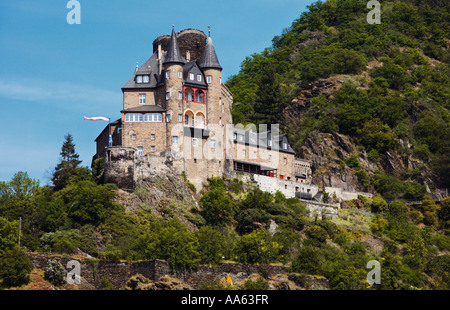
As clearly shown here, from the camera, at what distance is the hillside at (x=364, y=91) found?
107m

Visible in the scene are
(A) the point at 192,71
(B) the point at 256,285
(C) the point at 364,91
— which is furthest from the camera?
(C) the point at 364,91

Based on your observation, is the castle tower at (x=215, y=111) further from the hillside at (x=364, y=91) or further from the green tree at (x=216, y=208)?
the hillside at (x=364, y=91)

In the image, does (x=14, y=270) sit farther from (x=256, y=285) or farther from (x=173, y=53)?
(x=173, y=53)

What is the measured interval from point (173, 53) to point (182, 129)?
27.8 feet

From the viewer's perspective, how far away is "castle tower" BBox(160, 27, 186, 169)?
281ft

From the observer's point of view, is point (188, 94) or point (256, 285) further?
point (188, 94)

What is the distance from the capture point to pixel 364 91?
11862 centimetres

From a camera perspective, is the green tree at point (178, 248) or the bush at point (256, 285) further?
the bush at point (256, 285)

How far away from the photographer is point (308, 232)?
8344cm

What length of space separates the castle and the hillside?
14.0m

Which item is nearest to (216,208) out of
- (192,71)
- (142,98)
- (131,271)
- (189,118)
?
(189,118)

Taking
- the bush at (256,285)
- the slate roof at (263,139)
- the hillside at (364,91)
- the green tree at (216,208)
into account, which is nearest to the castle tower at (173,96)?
the green tree at (216,208)

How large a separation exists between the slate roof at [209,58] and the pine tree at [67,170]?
672 inches
